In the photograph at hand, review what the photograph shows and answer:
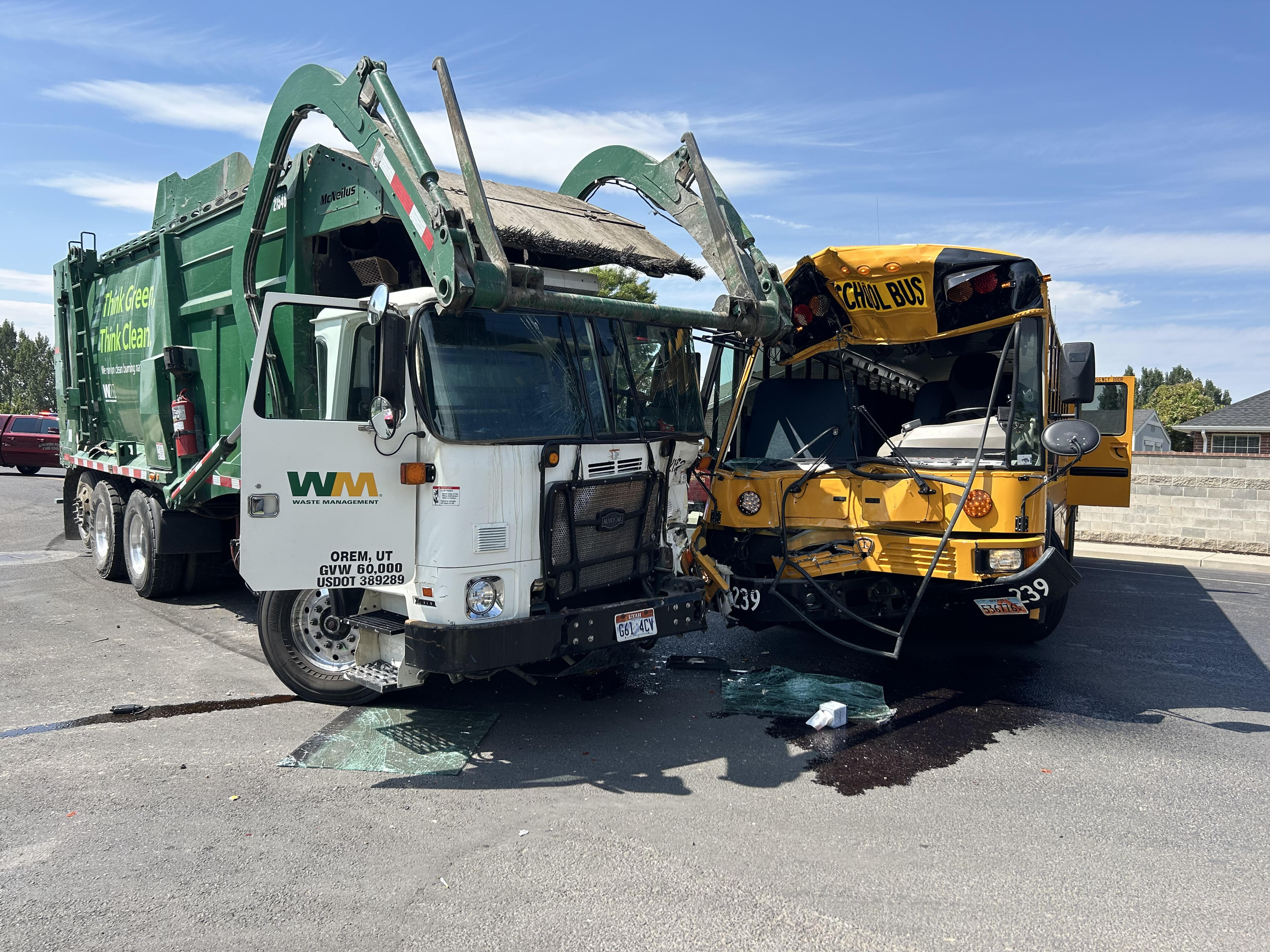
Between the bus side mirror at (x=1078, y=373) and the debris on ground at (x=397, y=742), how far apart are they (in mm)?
4147

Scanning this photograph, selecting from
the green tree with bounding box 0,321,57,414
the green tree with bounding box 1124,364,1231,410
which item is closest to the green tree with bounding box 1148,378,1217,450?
the green tree with bounding box 1124,364,1231,410

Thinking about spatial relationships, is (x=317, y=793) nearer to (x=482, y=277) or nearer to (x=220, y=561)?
(x=482, y=277)

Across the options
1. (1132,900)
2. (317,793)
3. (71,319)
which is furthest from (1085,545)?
(71,319)

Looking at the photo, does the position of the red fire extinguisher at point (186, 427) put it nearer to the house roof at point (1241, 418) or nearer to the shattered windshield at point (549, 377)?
the shattered windshield at point (549, 377)

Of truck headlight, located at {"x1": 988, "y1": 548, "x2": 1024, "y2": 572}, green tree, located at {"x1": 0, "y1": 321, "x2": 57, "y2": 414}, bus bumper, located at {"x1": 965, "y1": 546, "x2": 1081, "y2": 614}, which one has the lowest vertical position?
bus bumper, located at {"x1": 965, "y1": 546, "x2": 1081, "y2": 614}

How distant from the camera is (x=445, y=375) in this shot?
4.88 metres

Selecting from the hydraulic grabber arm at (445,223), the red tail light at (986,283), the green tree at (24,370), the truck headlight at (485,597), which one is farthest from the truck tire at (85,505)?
the green tree at (24,370)

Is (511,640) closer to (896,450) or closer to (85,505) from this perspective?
(896,450)

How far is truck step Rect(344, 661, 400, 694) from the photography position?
498 centimetres

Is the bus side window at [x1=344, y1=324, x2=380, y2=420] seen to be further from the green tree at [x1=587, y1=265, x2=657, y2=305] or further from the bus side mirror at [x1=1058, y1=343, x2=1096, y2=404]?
the green tree at [x1=587, y1=265, x2=657, y2=305]

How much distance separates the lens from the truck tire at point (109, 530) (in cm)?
954

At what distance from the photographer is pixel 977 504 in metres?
5.78

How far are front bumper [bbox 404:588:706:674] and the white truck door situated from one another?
0.40 meters

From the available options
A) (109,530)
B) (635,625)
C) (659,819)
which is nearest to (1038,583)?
(635,625)
